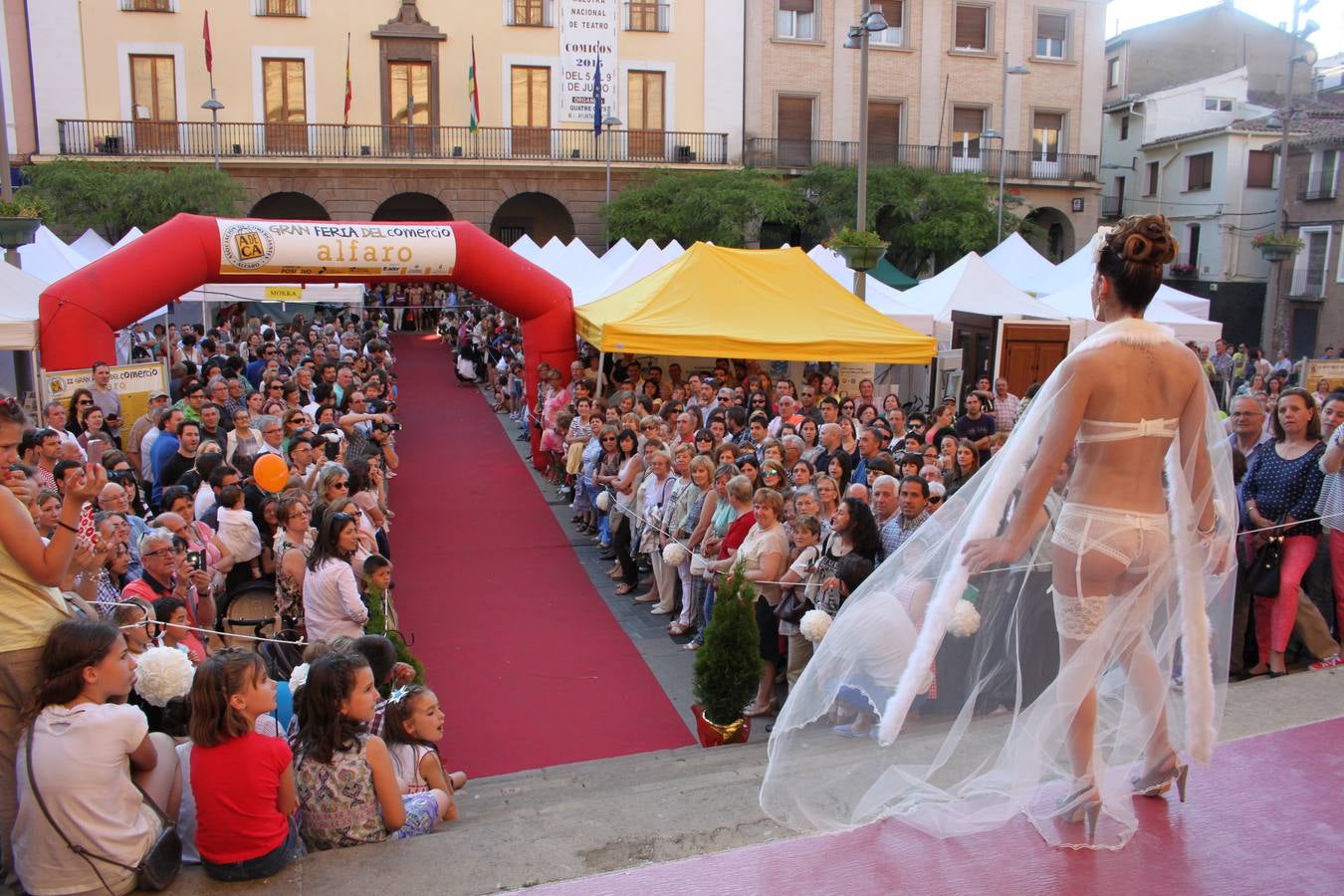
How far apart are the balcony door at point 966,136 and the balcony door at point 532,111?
12188 millimetres

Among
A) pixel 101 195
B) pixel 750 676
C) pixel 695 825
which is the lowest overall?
pixel 750 676

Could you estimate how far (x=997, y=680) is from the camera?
321cm

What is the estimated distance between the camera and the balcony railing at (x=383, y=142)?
2880cm

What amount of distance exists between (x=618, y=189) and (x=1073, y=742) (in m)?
29.6

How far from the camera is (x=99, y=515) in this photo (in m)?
5.47

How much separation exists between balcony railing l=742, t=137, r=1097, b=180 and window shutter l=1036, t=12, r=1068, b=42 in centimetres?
361

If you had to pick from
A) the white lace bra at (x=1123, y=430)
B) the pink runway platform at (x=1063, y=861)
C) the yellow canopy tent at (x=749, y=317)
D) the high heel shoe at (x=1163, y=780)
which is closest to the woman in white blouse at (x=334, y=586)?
the pink runway platform at (x=1063, y=861)

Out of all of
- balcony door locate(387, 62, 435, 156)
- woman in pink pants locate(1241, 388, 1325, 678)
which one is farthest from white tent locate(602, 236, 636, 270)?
woman in pink pants locate(1241, 388, 1325, 678)

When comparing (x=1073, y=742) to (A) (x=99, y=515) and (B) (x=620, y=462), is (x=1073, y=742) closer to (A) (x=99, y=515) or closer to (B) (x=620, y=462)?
(A) (x=99, y=515)

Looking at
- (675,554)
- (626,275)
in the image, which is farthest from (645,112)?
(675,554)

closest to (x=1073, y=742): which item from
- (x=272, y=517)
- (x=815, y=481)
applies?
(x=815, y=481)

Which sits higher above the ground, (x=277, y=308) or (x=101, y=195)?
(x=101, y=195)

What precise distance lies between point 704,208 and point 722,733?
2341 cm

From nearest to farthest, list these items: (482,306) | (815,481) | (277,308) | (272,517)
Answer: (272,517) < (815,481) < (277,308) < (482,306)
